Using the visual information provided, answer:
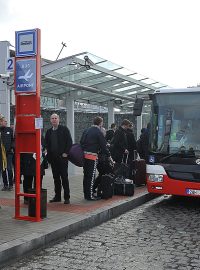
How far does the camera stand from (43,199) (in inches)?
281

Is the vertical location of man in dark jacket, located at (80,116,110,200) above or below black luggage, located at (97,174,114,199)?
above

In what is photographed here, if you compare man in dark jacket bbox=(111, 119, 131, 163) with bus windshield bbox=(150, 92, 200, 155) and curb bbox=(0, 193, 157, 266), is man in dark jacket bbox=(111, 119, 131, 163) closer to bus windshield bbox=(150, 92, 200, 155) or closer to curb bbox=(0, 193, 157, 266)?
bus windshield bbox=(150, 92, 200, 155)

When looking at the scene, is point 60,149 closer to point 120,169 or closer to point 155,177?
point 155,177

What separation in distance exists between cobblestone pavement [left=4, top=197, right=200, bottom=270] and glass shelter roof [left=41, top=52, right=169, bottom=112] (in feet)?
10.9

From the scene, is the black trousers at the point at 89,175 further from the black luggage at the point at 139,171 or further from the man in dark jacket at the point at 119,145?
the black luggage at the point at 139,171

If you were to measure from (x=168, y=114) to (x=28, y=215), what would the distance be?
386cm

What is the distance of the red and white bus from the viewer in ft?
28.8

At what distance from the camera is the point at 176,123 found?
9258 mm

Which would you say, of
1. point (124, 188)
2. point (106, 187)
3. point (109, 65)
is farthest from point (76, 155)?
point (109, 65)

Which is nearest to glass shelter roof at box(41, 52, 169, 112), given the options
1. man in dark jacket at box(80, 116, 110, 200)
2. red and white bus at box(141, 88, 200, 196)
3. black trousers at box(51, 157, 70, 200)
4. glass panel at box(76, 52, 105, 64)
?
glass panel at box(76, 52, 105, 64)

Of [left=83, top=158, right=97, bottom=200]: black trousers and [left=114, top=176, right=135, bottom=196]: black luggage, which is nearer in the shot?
[left=83, top=158, right=97, bottom=200]: black trousers

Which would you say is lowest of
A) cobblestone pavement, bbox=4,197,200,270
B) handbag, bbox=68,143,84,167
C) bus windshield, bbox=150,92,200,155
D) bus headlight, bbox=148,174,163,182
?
cobblestone pavement, bbox=4,197,200,270

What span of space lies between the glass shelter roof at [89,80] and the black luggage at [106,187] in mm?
2056

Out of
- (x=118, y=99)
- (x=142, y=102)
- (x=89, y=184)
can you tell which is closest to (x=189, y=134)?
(x=142, y=102)
